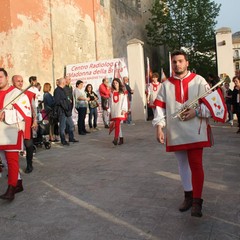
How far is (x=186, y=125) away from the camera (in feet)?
13.8

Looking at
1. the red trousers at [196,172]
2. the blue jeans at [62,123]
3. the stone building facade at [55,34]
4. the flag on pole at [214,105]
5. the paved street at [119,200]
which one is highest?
the stone building facade at [55,34]

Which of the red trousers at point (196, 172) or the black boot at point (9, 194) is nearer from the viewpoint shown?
the red trousers at point (196, 172)

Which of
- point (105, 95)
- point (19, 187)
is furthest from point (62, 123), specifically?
point (19, 187)

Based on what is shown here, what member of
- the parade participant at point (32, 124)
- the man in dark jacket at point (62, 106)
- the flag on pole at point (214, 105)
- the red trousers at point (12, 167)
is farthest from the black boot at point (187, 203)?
the man in dark jacket at point (62, 106)

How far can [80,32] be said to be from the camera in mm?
18625

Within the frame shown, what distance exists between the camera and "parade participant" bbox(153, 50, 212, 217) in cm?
414

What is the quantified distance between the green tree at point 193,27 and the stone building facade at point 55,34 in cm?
435

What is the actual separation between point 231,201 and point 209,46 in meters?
23.3

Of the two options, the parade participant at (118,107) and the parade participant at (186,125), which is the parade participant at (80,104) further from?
the parade participant at (186,125)

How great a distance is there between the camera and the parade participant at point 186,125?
414 cm

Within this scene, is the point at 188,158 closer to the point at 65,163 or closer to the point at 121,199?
the point at 121,199

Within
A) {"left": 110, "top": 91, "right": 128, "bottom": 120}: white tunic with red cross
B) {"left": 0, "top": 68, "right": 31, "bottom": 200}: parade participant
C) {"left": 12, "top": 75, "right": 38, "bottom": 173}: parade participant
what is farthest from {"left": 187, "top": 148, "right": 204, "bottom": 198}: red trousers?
{"left": 110, "top": 91, "right": 128, "bottom": 120}: white tunic with red cross

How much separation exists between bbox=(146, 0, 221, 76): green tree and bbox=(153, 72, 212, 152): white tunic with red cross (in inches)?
883

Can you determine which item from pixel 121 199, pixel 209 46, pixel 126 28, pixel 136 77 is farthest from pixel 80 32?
pixel 121 199
